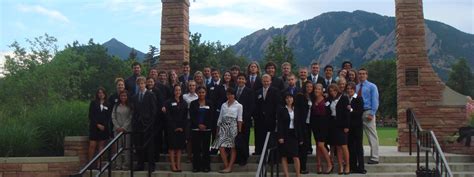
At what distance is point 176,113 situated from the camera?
8.91 metres

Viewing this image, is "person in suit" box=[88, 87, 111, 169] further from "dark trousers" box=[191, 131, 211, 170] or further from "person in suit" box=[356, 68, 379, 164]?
"person in suit" box=[356, 68, 379, 164]

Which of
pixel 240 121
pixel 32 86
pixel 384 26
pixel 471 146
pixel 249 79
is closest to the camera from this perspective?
pixel 240 121

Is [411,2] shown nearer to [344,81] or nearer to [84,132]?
[344,81]

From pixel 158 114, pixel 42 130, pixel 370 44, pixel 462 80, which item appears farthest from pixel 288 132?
pixel 370 44

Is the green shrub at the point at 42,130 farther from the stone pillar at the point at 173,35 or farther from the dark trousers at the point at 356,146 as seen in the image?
the dark trousers at the point at 356,146

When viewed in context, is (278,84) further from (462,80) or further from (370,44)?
(370,44)

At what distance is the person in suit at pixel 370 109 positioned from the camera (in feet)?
30.5

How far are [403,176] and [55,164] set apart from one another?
20.0ft

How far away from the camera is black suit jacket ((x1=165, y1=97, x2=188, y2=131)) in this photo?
8.90 m

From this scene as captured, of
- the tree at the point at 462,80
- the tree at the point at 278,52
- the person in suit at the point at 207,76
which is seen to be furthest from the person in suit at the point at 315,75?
the tree at the point at 462,80

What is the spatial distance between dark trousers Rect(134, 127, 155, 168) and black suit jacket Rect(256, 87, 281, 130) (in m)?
1.89

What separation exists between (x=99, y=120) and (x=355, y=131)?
14.4 feet

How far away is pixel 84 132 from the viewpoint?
1070cm

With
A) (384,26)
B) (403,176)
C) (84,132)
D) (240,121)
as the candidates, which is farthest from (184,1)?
(384,26)
